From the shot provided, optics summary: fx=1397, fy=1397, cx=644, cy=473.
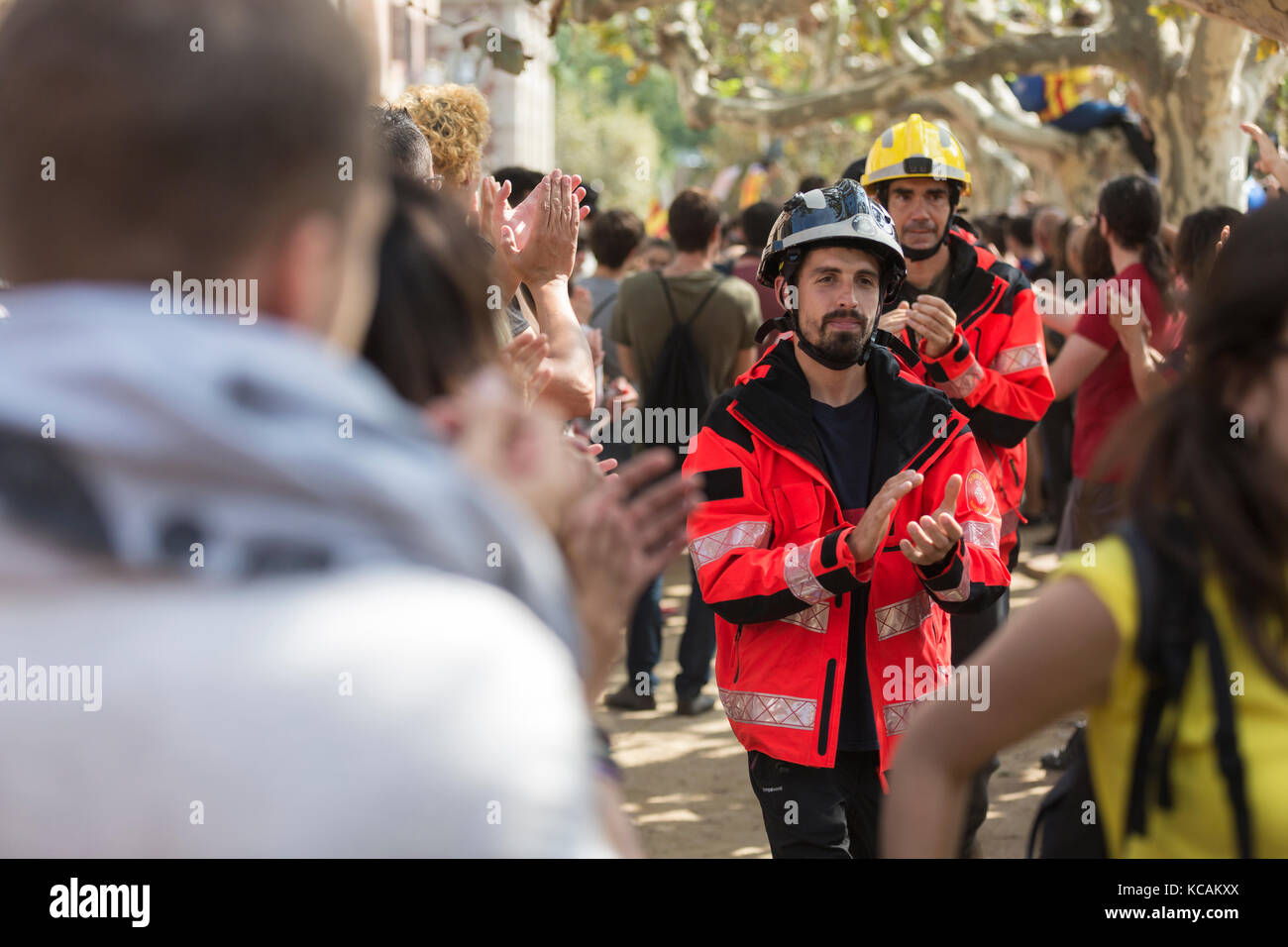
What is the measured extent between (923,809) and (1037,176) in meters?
17.0

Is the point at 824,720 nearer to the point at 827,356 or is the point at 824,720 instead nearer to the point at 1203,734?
the point at 827,356

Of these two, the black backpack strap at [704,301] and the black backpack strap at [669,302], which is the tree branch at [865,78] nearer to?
the black backpack strap at [704,301]

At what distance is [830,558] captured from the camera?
3240mm

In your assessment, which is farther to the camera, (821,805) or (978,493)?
(978,493)

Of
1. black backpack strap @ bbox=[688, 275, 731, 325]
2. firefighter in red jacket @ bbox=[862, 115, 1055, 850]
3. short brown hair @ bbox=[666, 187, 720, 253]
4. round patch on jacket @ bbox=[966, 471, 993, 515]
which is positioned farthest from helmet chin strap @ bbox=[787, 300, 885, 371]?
short brown hair @ bbox=[666, 187, 720, 253]

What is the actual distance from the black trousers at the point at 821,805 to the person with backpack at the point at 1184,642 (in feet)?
5.72

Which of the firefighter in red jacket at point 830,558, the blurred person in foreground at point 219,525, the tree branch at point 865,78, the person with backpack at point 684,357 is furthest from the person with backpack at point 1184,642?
the tree branch at point 865,78

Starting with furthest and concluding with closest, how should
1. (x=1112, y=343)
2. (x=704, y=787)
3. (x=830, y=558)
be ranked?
(x=704, y=787) < (x=1112, y=343) < (x=830, y=558)

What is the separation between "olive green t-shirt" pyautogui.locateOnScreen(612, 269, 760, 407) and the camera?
714 centimetres

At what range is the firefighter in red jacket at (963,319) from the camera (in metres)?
4.44

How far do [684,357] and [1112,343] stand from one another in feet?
7.13

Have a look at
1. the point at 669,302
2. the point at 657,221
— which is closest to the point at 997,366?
the point at 669,302

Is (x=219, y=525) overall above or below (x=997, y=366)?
below
